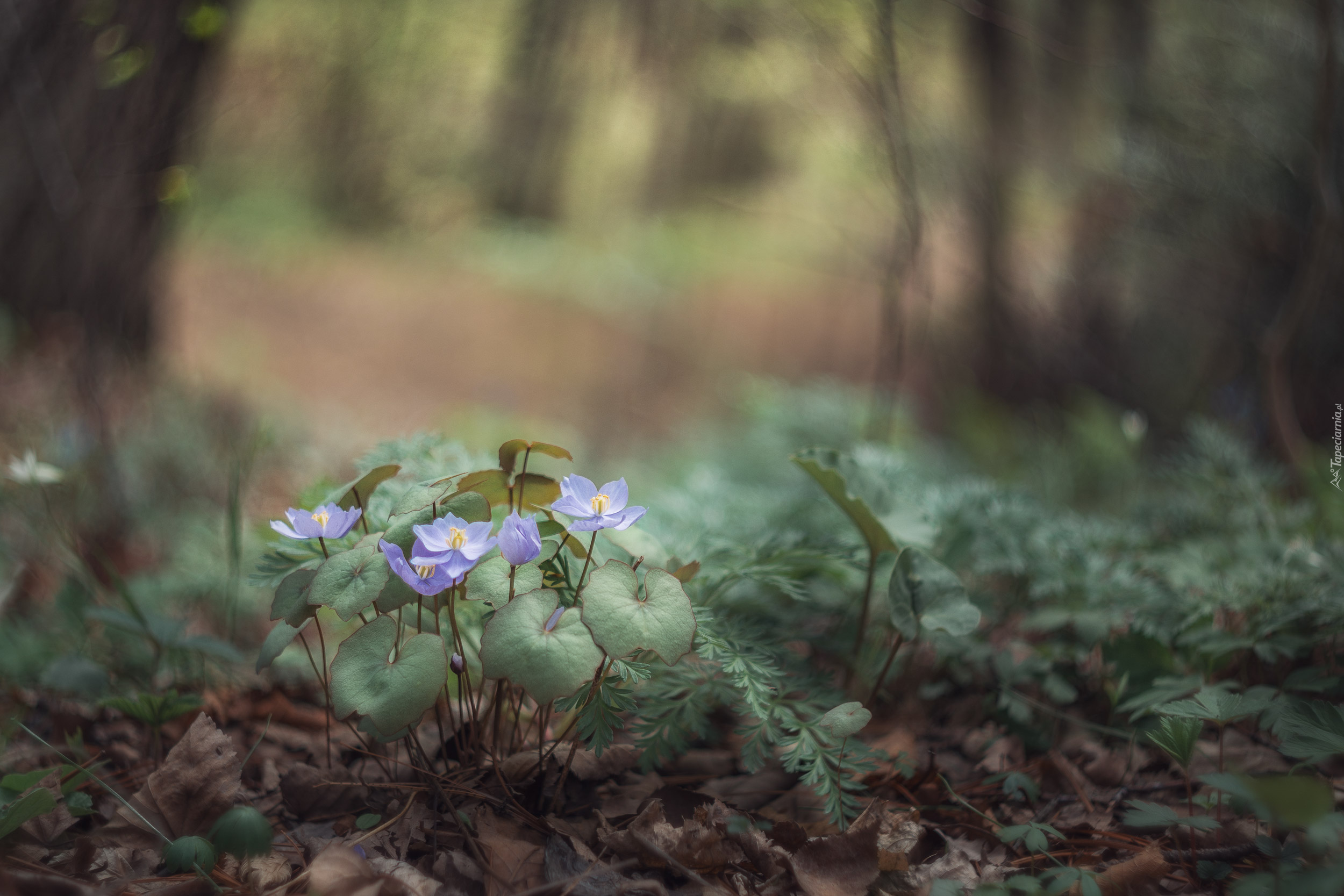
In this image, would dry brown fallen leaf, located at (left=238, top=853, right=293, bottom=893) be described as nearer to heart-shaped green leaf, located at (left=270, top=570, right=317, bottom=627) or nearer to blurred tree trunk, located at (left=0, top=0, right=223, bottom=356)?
heart-shaped green leaf, located at (left=270, top=570, right=317, bottom=627)

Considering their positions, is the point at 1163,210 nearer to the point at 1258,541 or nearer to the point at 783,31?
the point at 783,31

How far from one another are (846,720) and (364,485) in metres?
0.71

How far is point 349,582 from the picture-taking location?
0.89 m

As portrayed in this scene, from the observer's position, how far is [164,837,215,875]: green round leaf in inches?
34.9

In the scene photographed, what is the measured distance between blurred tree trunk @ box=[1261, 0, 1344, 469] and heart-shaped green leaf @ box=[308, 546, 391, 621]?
2161 mm

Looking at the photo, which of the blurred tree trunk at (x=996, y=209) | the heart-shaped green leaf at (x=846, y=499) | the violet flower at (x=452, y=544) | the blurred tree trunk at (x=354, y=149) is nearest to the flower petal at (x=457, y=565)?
the violet flower at (x=452, y=544)

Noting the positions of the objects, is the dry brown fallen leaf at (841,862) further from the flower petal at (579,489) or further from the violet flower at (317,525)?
the violet flower at (317,525)

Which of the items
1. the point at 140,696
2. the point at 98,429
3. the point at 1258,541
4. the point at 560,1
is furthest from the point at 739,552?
the point at 560,1

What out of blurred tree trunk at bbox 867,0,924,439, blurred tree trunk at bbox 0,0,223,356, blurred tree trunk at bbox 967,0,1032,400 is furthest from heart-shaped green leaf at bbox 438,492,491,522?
blurred tree trunk at bbox 967,0,1032,400

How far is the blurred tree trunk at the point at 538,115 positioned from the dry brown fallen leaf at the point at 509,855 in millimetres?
6385

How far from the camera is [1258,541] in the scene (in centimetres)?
149

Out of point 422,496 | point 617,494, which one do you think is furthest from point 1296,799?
point 422,496

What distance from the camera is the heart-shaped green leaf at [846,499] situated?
3.97 ft

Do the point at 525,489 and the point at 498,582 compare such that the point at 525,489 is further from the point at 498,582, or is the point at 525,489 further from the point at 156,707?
the point at 156,707
